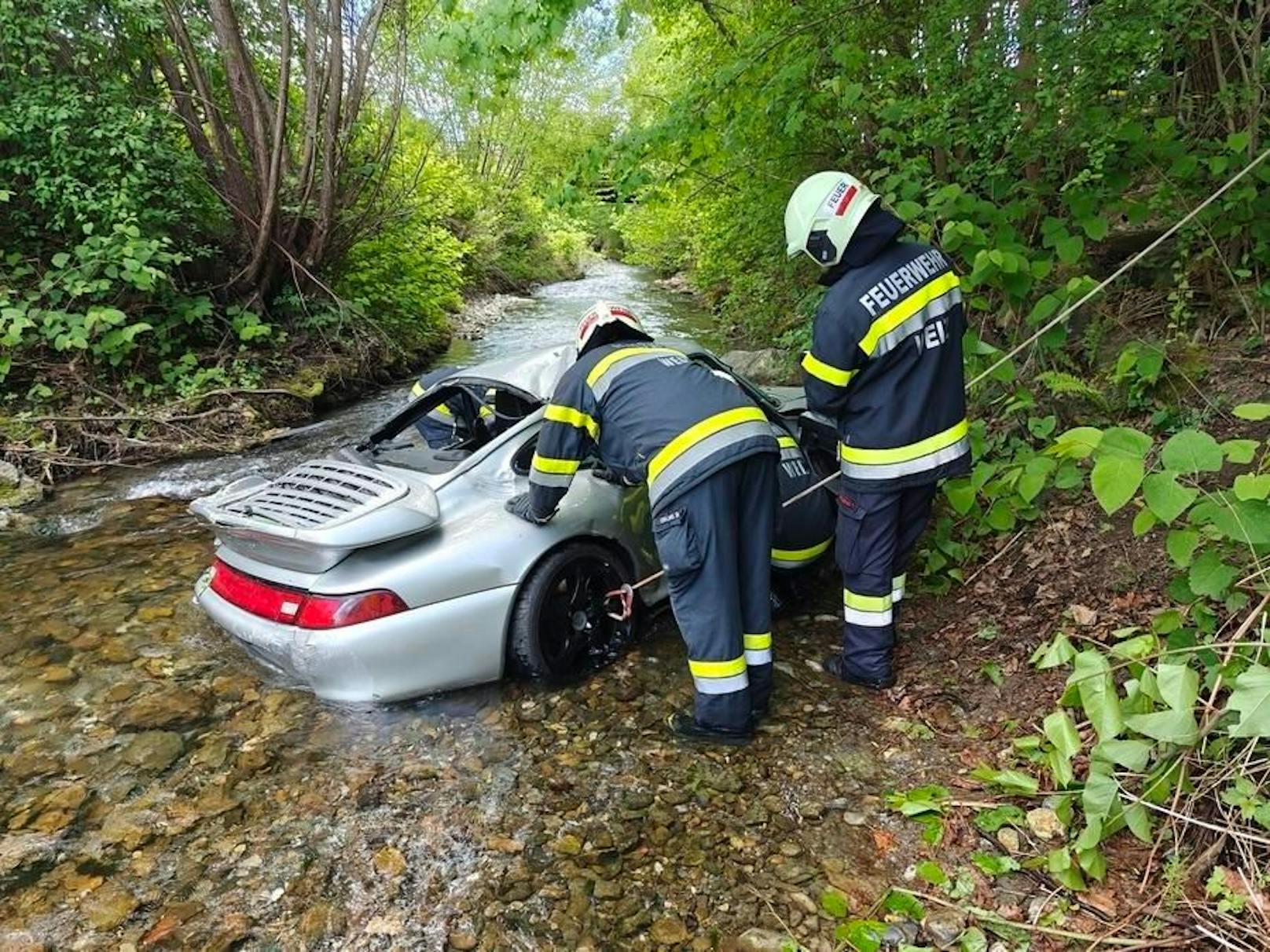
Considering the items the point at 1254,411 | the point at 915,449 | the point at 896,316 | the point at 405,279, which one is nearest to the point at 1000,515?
the point at 915,449

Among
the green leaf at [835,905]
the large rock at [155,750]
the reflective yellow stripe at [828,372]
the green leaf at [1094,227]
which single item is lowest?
the green leaf at [835,905]

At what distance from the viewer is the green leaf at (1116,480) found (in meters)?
1.78

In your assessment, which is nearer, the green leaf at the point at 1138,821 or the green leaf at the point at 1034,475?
the green leaf at the point at 1138,821

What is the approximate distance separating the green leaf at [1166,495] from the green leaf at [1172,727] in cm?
47

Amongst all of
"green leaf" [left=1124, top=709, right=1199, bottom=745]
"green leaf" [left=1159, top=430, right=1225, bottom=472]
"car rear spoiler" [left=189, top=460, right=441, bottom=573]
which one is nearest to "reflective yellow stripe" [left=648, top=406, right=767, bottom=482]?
"car rear spoiler" [left=189, top=460, right=441, bottom=573]

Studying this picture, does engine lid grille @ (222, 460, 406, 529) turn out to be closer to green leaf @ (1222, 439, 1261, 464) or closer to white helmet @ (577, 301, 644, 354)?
white helmet @ (577, 301, 644, 354)

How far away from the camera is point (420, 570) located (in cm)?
283

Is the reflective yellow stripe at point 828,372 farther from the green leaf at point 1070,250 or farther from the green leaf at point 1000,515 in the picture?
the green leaf at point 1070,250

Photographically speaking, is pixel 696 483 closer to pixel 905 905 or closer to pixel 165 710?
pixel 905 905

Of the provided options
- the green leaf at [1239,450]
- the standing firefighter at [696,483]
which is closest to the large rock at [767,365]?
the standing firefighter at [696,483]

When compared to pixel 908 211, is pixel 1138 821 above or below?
below

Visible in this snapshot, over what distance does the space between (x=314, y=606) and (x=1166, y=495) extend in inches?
108

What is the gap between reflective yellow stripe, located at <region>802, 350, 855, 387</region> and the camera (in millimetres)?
2801

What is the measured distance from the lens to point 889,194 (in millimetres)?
4125
